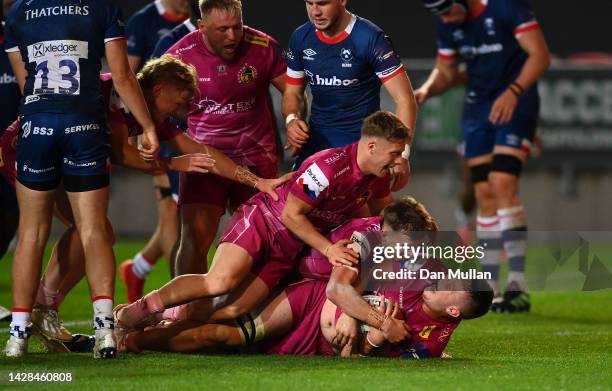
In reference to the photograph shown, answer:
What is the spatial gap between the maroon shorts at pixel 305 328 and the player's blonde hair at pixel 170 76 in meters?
1.24

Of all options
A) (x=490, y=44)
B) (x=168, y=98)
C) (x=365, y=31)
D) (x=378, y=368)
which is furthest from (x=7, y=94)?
(x=378, y=368)

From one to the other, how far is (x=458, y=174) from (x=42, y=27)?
9983mm

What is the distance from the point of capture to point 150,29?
32.3 ft

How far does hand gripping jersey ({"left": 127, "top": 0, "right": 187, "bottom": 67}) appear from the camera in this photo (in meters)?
9.82

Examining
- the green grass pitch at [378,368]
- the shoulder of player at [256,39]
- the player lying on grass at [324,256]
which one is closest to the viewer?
the green grass pitch at [378,368]

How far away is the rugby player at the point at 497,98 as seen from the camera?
9602 millimetres

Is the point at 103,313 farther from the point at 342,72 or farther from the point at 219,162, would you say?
the point at 342,72

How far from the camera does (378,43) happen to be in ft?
24.4

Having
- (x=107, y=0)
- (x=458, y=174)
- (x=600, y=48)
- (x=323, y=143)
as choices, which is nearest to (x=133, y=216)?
(x=458, y=174)

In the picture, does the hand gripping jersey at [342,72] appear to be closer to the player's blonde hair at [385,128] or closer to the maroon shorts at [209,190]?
the maroon shorts at [209,190]

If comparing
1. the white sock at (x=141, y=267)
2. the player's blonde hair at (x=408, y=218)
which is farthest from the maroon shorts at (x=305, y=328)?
the white sock at (x=141, y=267)

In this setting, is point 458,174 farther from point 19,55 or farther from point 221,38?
point 19,55

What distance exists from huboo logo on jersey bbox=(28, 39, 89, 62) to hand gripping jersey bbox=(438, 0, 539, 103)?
422 centimetres

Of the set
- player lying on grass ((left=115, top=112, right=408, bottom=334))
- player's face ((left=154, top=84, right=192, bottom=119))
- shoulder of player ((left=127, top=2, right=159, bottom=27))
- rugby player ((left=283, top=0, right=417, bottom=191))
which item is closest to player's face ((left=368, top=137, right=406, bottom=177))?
player lying on grass ((left=115, top=112, right=408, bottom=334))
